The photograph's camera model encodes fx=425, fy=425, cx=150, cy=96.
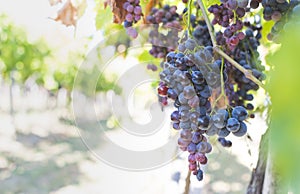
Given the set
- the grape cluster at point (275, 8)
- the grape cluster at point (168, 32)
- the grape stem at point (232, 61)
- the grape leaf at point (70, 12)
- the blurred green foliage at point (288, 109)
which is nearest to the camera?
the blurred green foliage at point (288, 109)

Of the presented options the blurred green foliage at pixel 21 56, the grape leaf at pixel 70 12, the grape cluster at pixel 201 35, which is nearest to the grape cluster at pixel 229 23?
the grape cluster at pixel 201 35

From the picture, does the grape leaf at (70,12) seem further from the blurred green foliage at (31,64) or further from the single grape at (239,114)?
the blurred green foliage at (31,64)

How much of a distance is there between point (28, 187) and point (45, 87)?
1271mm

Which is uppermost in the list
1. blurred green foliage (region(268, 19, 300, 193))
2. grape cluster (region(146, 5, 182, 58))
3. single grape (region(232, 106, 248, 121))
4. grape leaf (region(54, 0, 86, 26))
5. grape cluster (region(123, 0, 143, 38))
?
grape leaf (region(54, 0, 86, 26))

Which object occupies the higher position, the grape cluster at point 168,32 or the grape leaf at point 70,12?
the grape leaf at point 70,12

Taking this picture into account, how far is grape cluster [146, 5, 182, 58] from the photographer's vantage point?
2.50 ft

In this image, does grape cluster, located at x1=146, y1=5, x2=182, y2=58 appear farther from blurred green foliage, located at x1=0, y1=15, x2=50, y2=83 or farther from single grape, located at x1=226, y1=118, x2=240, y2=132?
blurred green foliage, located at x1=0, y1=15, x2=50, y2=83

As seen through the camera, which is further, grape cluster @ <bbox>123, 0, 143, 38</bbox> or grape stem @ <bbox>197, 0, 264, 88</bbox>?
grape cluster @ <bbox>123, 0, 143, 38</bbox>

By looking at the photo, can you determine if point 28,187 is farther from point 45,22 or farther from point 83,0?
point 83,0

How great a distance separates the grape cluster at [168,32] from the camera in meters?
0.76

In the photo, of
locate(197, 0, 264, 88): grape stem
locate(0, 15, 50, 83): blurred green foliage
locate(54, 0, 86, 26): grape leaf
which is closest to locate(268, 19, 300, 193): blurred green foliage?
locate(197, 0, 264, 88): grape stem

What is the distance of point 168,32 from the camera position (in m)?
0.77

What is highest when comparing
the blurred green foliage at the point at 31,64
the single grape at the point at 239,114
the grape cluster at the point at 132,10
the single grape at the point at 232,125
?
the blurred green foliage at the point at 31,64

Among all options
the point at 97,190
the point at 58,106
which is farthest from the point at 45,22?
the point at 58,106
